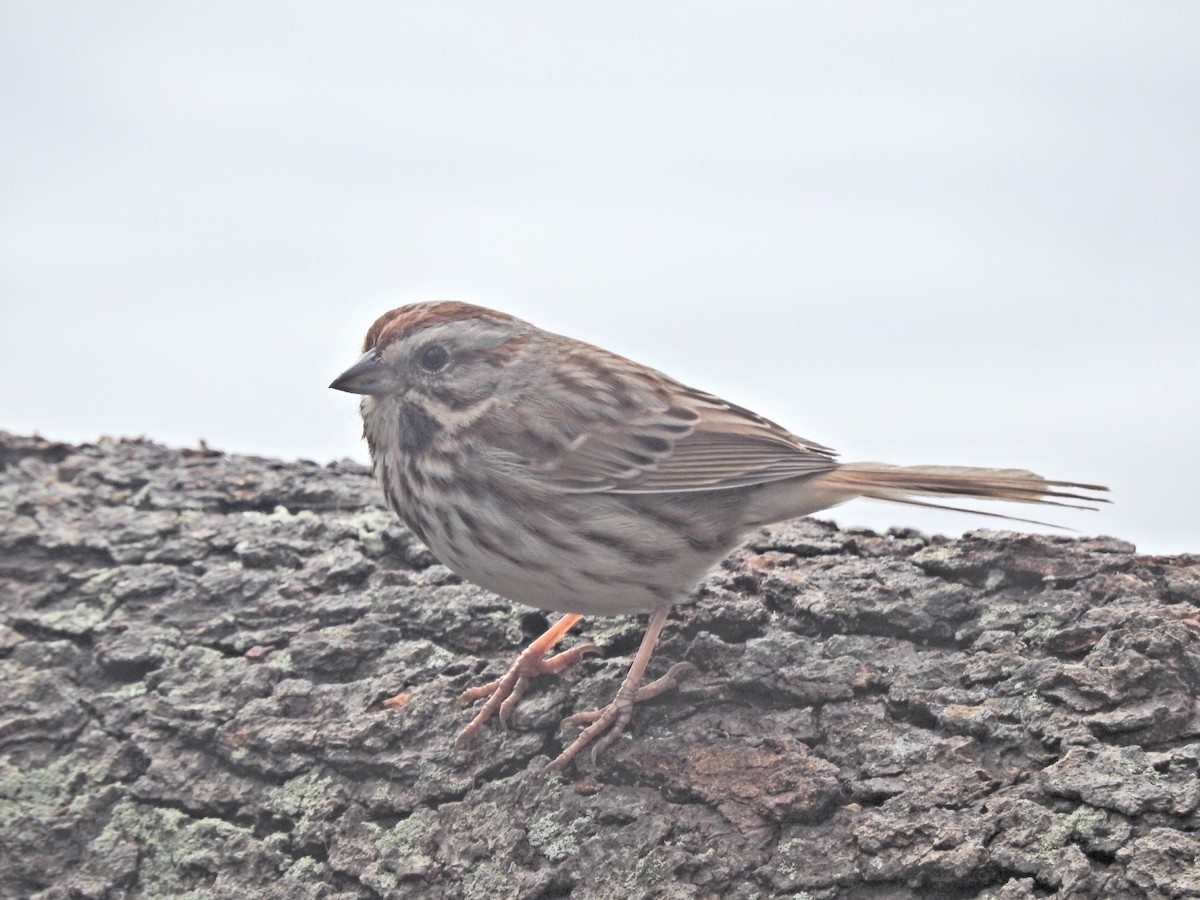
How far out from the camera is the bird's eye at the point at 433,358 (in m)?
3.51

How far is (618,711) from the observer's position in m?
3.05

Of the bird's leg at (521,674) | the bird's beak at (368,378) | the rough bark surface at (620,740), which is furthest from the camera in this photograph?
the bird's beak at (368,378)

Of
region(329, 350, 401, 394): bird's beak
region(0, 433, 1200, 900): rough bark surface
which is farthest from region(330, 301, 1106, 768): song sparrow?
region(0, 433, 1200, 900): rough bark surface

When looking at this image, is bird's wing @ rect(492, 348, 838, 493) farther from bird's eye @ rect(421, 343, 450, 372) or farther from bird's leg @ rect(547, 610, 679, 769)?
bird's leg @ rect(547, 610, 679, 769)

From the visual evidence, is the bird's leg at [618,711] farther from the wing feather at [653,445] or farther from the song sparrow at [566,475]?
the wing feather at [653,445]

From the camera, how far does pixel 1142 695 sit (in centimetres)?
271

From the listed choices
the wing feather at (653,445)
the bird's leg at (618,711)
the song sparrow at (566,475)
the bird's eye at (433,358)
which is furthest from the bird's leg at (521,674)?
the bird's eye at (433,358)

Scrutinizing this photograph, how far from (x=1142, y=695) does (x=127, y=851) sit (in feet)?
7.90

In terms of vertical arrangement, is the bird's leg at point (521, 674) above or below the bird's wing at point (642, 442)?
below

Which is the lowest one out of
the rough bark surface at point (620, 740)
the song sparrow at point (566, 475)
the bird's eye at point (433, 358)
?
the rough bark surface at point (620, 740)

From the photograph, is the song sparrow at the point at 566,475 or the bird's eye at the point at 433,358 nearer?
the song sparrow at the point at 566,475

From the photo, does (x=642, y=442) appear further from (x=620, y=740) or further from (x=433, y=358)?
(x=620, y=740)

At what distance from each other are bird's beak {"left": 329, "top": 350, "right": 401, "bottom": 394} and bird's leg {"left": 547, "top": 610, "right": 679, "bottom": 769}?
99 centimetres

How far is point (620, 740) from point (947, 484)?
3.59 ft
